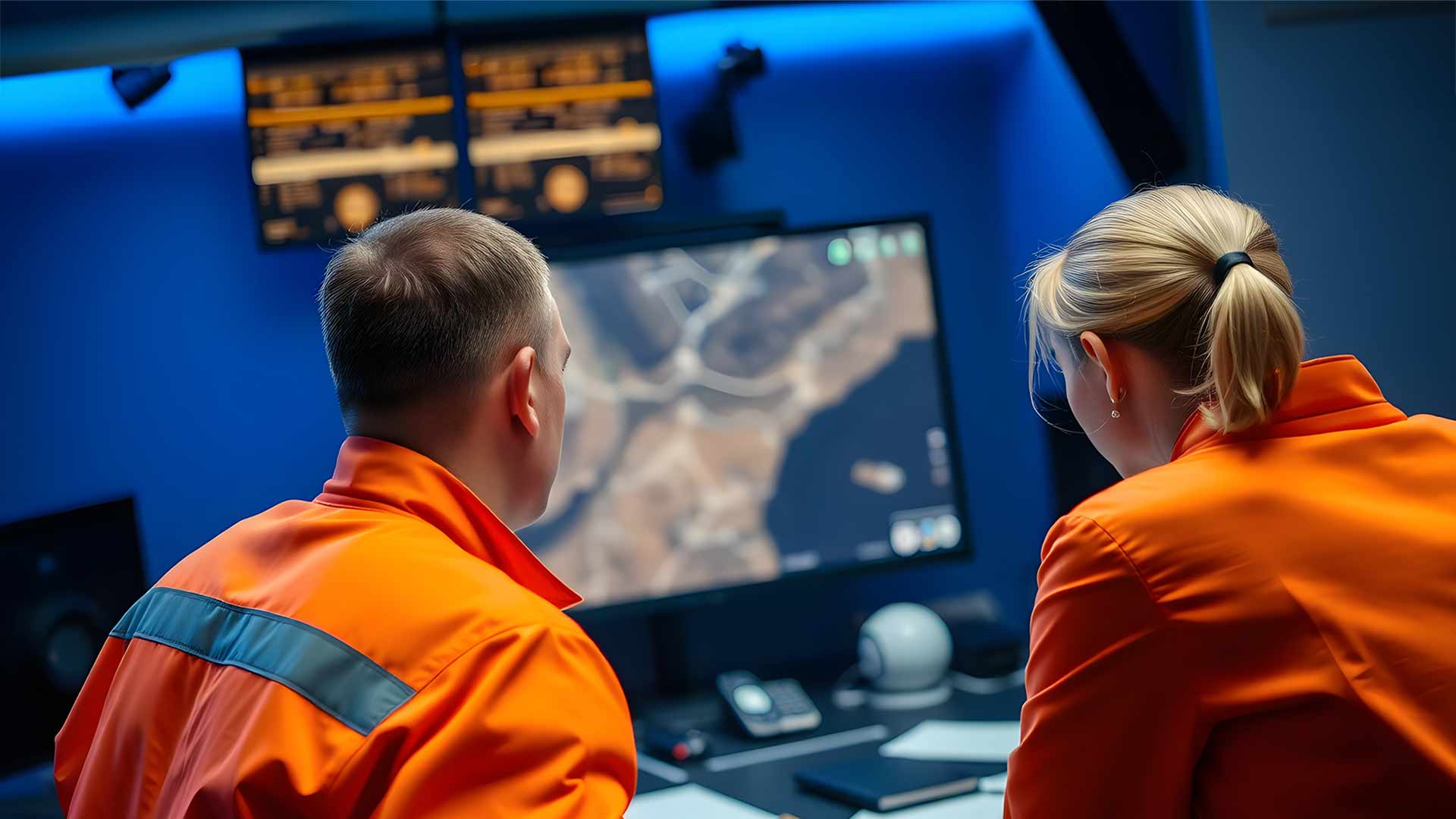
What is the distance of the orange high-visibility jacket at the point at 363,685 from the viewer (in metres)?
0.81

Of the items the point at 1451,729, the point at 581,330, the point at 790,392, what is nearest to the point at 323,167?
the point at 581,330

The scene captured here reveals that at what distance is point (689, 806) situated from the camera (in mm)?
1698

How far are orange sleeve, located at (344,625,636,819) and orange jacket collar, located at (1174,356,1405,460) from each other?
632 mm

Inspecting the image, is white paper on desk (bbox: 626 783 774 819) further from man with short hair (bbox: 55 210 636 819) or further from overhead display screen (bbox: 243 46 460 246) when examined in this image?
overhead display screen (bbox: 243 46 460 246)

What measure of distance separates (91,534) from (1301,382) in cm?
174

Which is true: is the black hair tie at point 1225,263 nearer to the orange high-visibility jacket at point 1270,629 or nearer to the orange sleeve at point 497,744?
the orange high-visibility jacket at point 1270,629

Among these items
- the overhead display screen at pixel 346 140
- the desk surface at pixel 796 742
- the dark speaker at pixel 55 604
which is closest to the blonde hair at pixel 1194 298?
the desk surface at pixel 796 742

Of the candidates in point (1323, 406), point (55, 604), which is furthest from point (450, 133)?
point (1323, 406)

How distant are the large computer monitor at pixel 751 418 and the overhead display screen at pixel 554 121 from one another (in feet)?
0.48

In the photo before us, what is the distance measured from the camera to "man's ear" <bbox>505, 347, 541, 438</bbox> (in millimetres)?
1101

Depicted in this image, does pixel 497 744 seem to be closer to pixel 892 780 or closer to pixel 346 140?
pixel 892 780

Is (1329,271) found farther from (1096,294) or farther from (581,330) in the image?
(581,330)

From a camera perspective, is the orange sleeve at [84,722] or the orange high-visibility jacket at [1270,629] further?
the orange sleeve at [84,722]

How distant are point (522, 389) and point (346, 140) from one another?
125 centimetres
